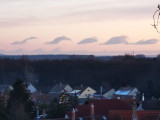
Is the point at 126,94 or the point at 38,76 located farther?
the point at 38,76

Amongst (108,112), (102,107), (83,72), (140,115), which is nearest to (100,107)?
(102,107)

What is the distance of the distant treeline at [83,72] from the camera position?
73.7 metres

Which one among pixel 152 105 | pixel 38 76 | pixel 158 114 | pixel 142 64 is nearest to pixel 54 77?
pixel 38 76

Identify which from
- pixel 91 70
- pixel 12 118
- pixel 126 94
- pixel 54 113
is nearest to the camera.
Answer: pixel 12 118

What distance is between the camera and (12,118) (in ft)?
87.4

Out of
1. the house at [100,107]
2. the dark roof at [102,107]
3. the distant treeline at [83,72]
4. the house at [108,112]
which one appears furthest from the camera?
the distant treeline at [83,72]

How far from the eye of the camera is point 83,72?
278 ft

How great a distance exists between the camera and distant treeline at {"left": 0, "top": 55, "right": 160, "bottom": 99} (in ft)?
242

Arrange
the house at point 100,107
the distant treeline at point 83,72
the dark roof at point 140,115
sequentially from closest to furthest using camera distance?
the dark roof at point 140,115
the house at point 100,107
the distant treeline at point 83,72

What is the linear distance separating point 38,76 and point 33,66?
6.44 m

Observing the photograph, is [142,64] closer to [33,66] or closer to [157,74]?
[157,74]

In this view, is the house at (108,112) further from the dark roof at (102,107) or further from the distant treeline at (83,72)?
the distant treeline at (83,72)

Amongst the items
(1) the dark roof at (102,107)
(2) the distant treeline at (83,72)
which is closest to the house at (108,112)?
(1) the dark roof at (102,107)

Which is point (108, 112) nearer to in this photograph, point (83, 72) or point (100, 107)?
point (100, 107)
